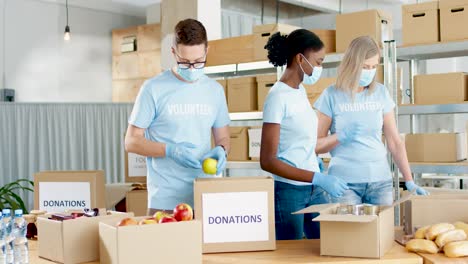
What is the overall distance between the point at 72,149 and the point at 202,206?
5.51m

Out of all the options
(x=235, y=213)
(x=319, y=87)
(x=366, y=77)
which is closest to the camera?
(x=235, y=213)

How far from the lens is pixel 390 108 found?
3111mm

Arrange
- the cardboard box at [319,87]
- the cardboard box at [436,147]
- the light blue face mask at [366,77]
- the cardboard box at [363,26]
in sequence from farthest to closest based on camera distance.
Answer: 1. the cardboard box at [319,87]
2. the cardboard box at [363,26]
3. the cardboard box at [436,147]
4. the light blue face mask at [366,77]

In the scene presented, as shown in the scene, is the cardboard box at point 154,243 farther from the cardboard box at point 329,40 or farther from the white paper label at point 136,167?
the cardboard box at point 329,40

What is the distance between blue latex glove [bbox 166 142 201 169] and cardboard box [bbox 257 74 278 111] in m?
2.23

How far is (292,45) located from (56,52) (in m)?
6.23

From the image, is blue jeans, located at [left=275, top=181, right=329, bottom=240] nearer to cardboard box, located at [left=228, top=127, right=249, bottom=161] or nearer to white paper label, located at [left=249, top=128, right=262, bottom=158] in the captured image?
white paper label, located at [left=249, top=128, right=262, bottom=158]

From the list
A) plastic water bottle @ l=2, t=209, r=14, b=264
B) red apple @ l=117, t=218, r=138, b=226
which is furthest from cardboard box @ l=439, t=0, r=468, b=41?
plastic water bottle @ l=2, t=209, r=14, b=264

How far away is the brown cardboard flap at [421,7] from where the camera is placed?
4070mm

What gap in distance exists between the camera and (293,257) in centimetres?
206

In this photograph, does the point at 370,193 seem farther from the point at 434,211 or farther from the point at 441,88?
the point at 441,88

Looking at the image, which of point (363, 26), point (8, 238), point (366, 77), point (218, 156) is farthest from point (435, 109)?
point (8, 238)

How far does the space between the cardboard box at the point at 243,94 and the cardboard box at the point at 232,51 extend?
6.0 inches

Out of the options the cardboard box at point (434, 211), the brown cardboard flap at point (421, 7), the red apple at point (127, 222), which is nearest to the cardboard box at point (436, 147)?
the brown cardboard flap at point (421, 7)
